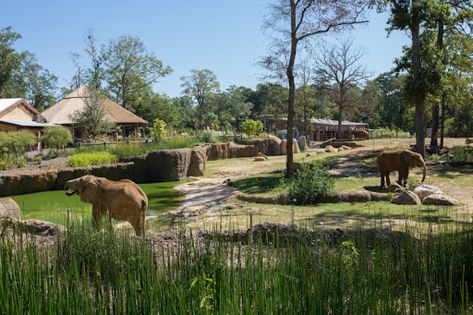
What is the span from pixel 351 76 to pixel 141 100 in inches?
809

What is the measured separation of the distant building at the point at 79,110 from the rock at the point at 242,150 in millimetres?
8748

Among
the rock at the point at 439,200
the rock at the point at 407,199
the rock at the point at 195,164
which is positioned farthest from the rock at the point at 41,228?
the rock at the point at 195,164

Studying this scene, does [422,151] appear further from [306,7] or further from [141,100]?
[141,100]

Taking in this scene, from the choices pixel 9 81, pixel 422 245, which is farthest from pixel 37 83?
pixel 422 245

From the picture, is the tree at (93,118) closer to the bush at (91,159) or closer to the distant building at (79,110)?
the distant building at (79,110)

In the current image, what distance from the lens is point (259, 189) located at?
12617 mm

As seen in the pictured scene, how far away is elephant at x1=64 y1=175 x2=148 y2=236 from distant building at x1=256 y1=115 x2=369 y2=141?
3212 cm

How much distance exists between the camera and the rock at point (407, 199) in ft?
31.1

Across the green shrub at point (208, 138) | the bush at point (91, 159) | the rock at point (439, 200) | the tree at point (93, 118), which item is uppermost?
the tree at point (93, 118)

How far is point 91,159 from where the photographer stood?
17.3 metres

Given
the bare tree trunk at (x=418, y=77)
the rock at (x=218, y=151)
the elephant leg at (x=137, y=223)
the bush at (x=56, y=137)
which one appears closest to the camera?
the elephant leg at (x=137, y=223)

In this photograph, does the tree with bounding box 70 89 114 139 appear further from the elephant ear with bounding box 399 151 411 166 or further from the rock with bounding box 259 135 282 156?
the elephant ear with bounding box 399 151 411 166

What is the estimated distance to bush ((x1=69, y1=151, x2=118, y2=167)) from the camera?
16969 mm

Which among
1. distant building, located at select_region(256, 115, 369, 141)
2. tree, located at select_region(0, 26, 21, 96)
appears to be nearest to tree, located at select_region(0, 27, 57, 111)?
tree, located at select_region(0, 26, 21, 96)
